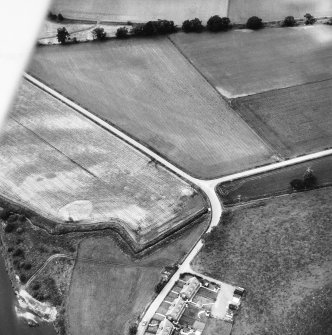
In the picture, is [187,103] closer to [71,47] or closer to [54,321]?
[71,47]

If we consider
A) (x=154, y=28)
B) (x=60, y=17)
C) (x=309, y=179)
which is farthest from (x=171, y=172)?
(x=60, y=17)

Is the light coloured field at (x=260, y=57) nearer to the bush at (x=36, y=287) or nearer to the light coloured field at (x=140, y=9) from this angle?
the light coloured field at (x=140, y=9)

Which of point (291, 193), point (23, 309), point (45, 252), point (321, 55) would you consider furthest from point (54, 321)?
point (321, 55)

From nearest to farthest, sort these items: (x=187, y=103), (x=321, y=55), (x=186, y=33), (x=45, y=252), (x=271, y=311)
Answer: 1. (x=271, y=311)
2. (x=45, y=252)
3. (x=187, y=103)
4. (x=321, y=55)
5. (x=186, y=33)

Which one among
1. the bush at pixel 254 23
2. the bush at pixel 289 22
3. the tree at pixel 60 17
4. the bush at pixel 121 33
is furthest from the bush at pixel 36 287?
the bush at pixel 289 22

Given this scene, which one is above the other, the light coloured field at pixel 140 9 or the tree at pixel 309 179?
the light coloured field at pixel 140 9
